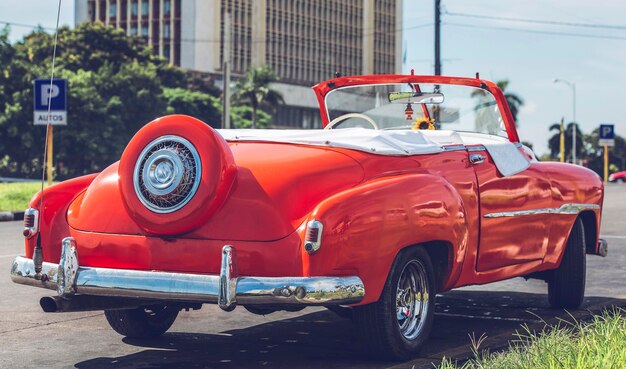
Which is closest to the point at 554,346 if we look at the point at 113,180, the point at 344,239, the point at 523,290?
the point at 344,239

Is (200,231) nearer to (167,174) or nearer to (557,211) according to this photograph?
(167,174)

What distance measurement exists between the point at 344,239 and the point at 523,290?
4.38 m

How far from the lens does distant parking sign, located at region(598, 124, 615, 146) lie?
49.9 metres

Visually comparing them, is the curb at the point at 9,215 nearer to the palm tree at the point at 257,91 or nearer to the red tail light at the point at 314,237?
the red tail light at the point at 314,237

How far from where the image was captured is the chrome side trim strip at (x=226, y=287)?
5.29 meters

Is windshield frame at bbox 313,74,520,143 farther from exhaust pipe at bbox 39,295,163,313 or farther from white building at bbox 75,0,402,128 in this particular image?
white building at bbox 75,0,402,128

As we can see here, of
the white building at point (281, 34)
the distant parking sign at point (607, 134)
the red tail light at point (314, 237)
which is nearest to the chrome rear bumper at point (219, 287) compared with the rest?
the red tail light at point (314, 237)

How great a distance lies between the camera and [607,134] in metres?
50.3

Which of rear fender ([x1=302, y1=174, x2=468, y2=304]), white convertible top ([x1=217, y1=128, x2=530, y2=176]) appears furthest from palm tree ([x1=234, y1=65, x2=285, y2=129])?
rear fender ([x1=302, y1=174, x2=468, y2=304])

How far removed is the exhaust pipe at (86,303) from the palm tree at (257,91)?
87641 mm

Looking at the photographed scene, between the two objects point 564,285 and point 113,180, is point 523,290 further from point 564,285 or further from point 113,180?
point 113,180

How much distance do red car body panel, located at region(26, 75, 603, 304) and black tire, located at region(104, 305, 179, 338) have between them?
2.78ft

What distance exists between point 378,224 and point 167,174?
1.11 metres

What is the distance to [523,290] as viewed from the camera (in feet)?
31.0
